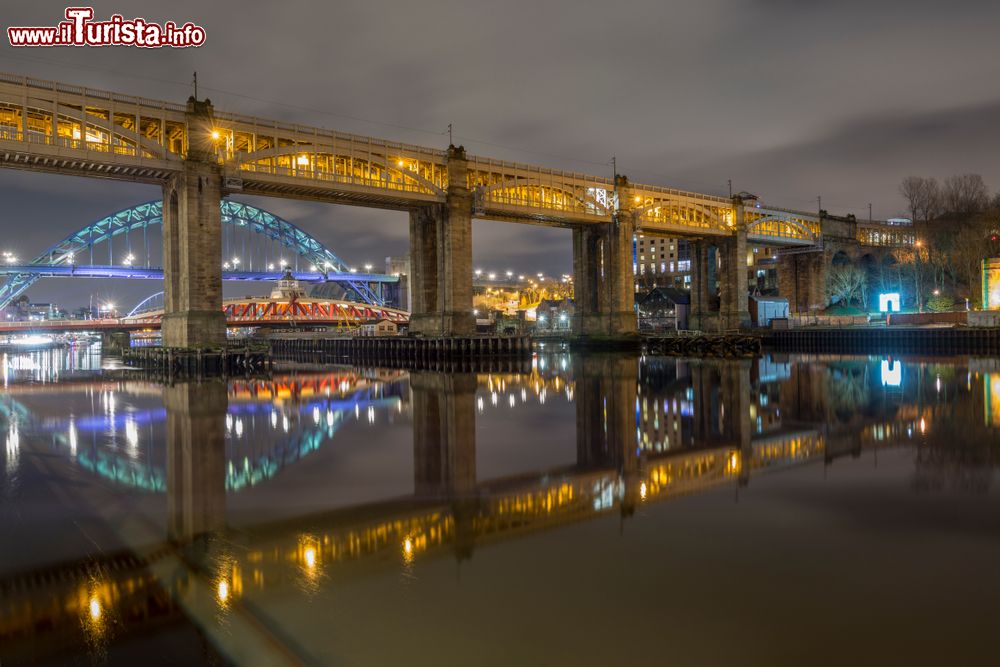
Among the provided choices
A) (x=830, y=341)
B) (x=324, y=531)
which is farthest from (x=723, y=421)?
(x=830, y=341)

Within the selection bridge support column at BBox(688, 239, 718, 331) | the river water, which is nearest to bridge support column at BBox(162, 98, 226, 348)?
the river water

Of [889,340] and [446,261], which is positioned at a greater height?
[446,261]

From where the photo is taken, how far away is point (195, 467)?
1105 cm

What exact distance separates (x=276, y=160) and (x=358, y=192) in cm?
562

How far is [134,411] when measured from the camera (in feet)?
64.8

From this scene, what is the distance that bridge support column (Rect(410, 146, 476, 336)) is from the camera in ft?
160

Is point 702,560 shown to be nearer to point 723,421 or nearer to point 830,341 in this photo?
point 723,421

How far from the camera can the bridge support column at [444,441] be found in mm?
9555

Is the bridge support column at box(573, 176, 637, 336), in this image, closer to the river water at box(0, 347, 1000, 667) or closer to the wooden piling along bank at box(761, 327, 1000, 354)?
the wooden piling along bank at box(761, 327, 1000, 354)

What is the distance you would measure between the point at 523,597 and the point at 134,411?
60.0 ft

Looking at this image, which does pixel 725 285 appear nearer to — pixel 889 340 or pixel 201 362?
pixel 889 340

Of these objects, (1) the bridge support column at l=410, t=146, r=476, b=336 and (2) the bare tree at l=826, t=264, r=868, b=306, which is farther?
(2) the bare tree at l=826, t=264, r=868, b=306

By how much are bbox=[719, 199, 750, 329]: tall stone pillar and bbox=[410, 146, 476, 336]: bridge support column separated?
35361 millimetres

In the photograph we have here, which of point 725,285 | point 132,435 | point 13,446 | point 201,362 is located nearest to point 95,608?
point 132,435
